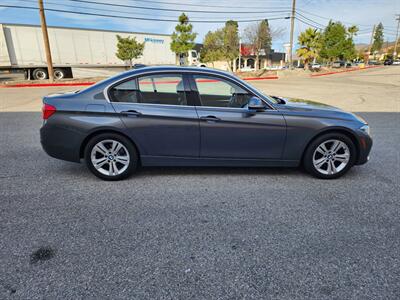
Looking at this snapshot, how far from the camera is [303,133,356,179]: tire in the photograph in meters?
3.89

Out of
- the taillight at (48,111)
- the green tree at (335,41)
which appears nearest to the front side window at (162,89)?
the taillight at (48,111)

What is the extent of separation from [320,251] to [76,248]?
88.7 inches

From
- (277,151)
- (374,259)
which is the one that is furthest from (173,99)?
(374,259)

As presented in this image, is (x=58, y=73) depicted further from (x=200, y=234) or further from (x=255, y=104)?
(x=200, y=234)

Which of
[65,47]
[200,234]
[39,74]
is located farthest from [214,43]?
[200,234]

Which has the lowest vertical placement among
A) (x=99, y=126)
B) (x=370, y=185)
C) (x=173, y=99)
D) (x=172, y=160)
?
(x=370, y=185)

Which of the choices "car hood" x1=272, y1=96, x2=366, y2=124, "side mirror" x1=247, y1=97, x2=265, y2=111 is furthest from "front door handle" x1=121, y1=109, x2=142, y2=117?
"car hood" x1=272, y1=96, x2=366, y2=124

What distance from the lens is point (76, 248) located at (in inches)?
97.3

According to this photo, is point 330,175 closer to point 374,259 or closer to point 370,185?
point 370,185

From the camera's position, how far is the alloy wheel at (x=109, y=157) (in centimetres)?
382

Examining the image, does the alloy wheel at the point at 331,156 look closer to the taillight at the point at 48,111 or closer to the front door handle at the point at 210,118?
the front door handle at the point at 210,118

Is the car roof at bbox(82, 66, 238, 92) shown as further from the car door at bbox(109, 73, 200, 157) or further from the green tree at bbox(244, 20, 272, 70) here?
the green tree at bbox(244, 20, 272, 70)

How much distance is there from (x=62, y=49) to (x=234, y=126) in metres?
26.6

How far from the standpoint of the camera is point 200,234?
2.69m
